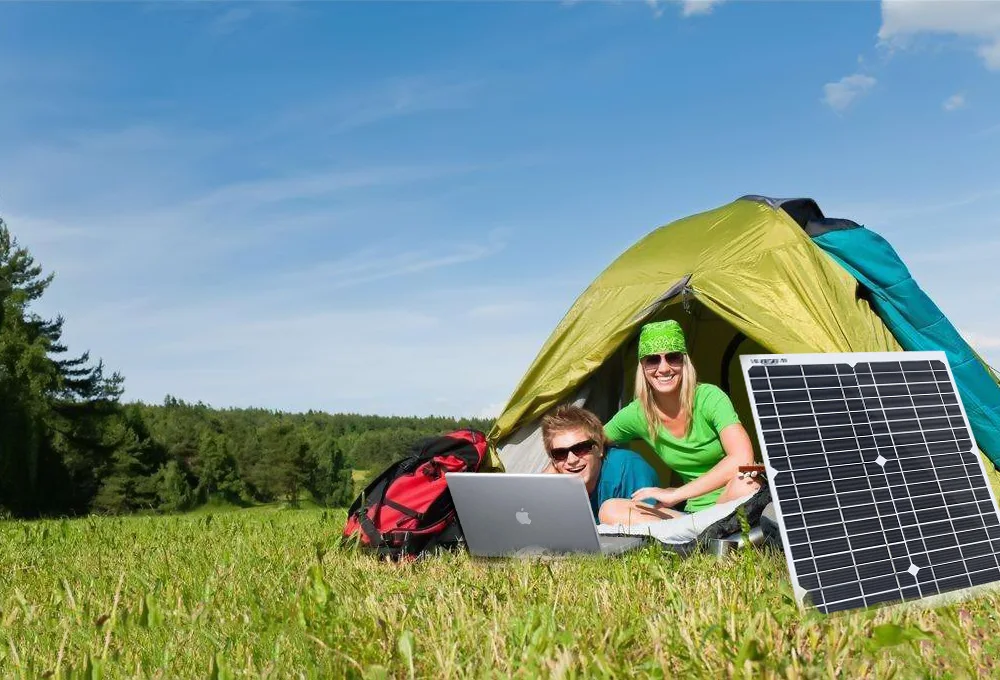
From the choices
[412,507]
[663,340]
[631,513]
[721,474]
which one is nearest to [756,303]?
[663,340]

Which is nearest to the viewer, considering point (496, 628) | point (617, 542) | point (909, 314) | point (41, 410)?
point (496, 628)

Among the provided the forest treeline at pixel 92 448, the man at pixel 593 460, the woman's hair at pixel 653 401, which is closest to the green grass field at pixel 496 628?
the man at pixel 593 460

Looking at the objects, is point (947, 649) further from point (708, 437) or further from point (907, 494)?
point (708, 437)

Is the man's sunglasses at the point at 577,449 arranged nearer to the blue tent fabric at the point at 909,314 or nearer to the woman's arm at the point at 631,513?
the woman's arm at the point at 631,513

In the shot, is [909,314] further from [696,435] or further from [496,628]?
[496,628]

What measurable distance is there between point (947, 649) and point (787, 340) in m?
3.16

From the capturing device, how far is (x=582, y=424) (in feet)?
18.7

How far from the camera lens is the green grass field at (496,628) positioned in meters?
2.75

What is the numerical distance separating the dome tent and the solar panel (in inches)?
59.9

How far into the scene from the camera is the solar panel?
375 centimetres

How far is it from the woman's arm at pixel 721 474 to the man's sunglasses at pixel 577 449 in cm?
41

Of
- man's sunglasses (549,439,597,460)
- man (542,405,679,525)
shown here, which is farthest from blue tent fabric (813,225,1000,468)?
man's sunglasses (549,439,597,460)

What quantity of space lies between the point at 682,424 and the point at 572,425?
0.76 m

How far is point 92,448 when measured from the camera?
152ft
